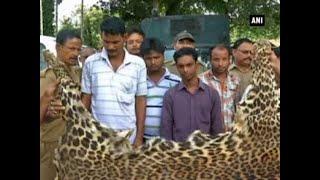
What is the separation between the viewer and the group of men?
568 centimetres

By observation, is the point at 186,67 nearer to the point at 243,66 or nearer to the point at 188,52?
the point at 188,52

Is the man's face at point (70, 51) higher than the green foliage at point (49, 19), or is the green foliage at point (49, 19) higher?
the green foliage at point (49, 19)

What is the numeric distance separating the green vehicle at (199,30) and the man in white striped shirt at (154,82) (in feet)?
0.34

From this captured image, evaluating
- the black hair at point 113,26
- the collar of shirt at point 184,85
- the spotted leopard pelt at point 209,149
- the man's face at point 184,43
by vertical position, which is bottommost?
the spotted leopard pelt at point 209,149

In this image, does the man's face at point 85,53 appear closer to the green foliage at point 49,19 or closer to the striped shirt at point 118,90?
the striped shirt at point 118,90

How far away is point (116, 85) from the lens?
5738 millimetres

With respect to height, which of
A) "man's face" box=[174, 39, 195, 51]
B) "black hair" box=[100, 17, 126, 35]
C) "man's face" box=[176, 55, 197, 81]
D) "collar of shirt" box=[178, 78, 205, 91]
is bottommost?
"collar of shirt" box=[178, 78, 205, 91]

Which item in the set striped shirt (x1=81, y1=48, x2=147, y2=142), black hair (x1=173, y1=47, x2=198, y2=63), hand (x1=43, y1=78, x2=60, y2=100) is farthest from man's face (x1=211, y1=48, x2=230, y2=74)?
hand (x1=43, y1=78, x2=60, y2=100)

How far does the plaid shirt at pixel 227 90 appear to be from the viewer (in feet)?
18.6

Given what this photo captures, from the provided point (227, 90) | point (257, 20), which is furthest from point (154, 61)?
point (257, 20)

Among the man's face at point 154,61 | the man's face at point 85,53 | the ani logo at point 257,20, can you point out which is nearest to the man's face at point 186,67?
the man's face at point 154,61

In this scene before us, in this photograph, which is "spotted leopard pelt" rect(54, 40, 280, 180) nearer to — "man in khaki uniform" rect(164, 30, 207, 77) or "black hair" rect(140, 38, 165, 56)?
"man in khaki uniform" rect(164, 30, 207, 77)
